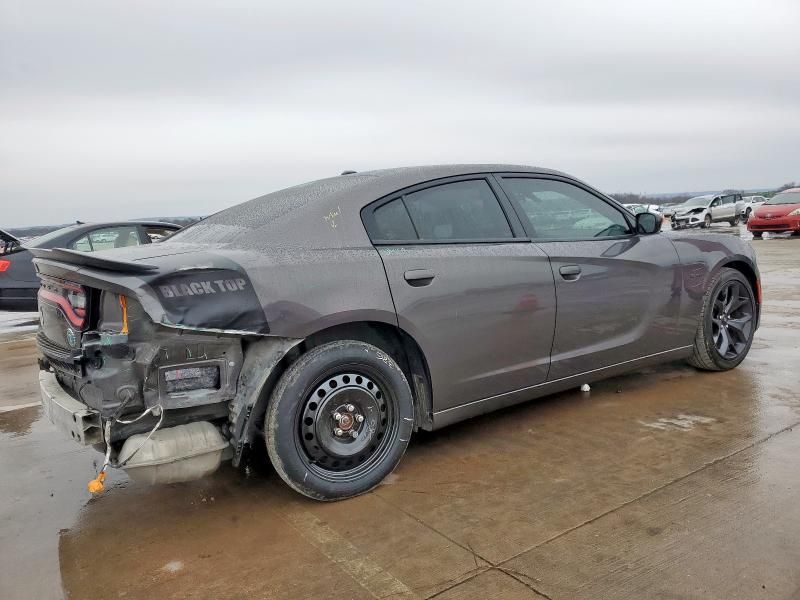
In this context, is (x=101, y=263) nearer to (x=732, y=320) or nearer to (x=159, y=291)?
(x=159, y=291)

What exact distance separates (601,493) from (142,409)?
203 centimetres

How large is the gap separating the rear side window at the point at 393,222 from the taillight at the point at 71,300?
1339 mm

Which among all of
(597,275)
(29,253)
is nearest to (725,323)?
(597,275)

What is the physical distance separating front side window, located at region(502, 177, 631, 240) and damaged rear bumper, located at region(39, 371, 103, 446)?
2.44 metres

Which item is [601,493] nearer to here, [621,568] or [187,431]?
[621,568]

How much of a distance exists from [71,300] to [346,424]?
1.32 m

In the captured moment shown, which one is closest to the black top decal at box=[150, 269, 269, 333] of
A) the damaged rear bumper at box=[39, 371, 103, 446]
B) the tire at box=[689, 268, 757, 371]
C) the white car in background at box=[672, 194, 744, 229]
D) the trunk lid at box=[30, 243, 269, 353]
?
the trunk lid at box=[30, 243, 269, 353]

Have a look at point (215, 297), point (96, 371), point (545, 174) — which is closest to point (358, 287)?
point (215, 297)

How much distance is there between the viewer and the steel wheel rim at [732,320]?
4.73 metres

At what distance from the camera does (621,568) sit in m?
2.40

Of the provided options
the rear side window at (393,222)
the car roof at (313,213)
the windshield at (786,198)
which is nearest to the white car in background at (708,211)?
the windshield at (786,198)

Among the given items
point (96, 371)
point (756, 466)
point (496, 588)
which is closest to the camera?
point (496, 588)

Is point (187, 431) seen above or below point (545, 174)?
below

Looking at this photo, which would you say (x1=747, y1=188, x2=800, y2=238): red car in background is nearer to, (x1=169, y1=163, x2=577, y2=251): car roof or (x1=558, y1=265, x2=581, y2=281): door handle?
(x1=558, y1=265, x2=581, y2=281): door handle
